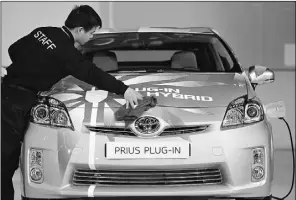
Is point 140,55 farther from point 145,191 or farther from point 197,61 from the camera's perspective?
point 145,191

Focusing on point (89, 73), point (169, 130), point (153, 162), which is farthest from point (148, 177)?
point (89, 73)

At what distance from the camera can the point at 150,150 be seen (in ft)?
16.2

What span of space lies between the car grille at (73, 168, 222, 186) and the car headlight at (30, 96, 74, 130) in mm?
304

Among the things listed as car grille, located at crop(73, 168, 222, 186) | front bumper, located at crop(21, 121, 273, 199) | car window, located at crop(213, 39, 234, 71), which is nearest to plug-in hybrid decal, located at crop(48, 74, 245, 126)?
front bumper, located at crop(21, 121, 273, 199)

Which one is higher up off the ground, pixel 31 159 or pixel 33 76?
pixel 33 76

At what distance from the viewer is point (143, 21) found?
1157 centimetres

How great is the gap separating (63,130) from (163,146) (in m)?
0.59

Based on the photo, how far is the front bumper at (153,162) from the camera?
493cm

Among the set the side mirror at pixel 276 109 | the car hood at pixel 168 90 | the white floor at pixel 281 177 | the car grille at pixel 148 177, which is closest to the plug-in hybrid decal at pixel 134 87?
the car hood at pixel 168 90

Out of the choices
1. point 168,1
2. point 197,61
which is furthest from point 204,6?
point 197,61

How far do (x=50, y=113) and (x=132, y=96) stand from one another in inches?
19.8

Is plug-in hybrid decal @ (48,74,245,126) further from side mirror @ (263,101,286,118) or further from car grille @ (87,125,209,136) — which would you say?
side mirror @ (263,101,286,118)

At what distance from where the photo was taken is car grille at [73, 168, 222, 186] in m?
4.98

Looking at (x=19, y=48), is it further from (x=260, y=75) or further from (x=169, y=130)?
(x=260, y=75)
